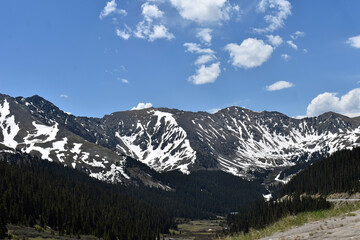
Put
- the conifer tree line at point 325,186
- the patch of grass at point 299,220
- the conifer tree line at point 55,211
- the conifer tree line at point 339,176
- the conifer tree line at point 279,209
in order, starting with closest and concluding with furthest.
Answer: the patch of grass at point 299,220 < the conifer tree line at point 279,209 < the conifer tree line at point 55,211 < the conifer tree line at point 325,186 < the conifer tree line at point 339,176

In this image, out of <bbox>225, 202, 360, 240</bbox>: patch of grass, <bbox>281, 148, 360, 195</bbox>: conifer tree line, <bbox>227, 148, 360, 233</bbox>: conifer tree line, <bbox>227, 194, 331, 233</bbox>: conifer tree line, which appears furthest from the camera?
<bbox>281, 148, 360, 195</bbox>: conifer tree line

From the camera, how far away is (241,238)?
22891 mm

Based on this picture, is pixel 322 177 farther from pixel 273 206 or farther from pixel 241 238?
pixel 241 238

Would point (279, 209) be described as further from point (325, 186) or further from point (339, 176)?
point (339, 176)

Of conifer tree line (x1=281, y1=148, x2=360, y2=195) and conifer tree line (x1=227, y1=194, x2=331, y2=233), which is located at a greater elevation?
conifer tree line (x1=281, y1=148, x2=360, y2=195)

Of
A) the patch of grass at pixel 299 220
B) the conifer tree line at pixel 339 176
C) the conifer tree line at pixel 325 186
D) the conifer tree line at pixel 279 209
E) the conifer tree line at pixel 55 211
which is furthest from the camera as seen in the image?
the conifer tree line at pixel 339 176

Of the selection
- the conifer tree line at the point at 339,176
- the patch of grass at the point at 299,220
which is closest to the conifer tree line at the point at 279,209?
the conifer tree line at the point at 339,176

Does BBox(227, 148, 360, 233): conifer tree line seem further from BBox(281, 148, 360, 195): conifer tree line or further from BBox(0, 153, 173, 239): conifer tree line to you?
BBox(0, 153, 173, 239): conifer tree line

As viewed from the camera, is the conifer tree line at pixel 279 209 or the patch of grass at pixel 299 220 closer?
the patch of grass at pixel 299 220

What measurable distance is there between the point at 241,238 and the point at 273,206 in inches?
5801

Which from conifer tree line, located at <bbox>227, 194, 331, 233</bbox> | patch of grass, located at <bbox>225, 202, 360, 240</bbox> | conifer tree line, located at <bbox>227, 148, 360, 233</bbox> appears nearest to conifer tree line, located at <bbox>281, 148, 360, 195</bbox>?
conifer tree line, located at <bbox>227, 148, 360, 233</bbox>

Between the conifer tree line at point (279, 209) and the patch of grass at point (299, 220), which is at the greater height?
the patch of grass at point (299, 220)

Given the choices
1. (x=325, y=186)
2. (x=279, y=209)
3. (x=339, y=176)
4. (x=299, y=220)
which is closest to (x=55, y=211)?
(x=279, y=209)

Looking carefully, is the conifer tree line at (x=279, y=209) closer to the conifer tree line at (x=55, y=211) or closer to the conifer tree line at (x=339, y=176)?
the conifer tree line at (x=339, y=176)
